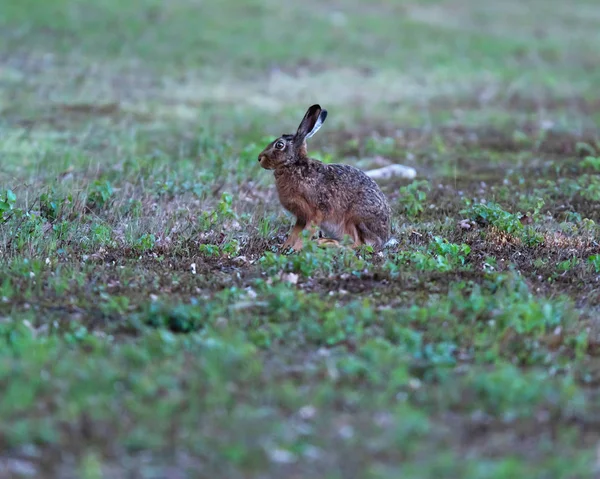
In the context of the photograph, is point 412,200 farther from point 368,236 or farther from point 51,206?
point 51,206

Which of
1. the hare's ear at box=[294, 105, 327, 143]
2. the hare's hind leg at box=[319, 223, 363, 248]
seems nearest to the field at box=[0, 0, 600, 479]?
the hare's hind leg at box=[319, 223, 363, 248]

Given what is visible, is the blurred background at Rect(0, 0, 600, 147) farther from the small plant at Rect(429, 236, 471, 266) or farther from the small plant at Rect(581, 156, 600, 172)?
the small plant at Rect(429, 236, 471, 266)

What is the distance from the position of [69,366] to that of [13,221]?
3910 mm

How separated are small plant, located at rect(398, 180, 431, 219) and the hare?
1518 millimetres

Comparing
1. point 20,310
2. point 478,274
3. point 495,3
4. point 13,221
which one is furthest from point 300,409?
point 495,3

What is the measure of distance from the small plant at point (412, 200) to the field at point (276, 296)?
0.03 meters

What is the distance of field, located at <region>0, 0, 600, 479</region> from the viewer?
16.4ft

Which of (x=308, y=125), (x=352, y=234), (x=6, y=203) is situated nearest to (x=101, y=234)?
(x=6, y=203)

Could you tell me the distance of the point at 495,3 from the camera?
34.7 meters

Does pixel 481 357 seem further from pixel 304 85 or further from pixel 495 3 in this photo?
pixel 495 3

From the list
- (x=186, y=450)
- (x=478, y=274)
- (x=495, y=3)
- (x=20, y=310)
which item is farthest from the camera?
(x=495, y=3)

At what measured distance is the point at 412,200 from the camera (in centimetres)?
1080

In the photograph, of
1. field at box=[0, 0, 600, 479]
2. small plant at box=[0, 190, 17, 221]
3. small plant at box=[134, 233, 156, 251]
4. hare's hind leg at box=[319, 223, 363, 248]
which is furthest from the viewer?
hare's hind leg at box=[319, 223, 363, 248]

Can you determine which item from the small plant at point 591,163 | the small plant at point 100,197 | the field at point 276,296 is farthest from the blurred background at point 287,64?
the small plant at point 100,197
